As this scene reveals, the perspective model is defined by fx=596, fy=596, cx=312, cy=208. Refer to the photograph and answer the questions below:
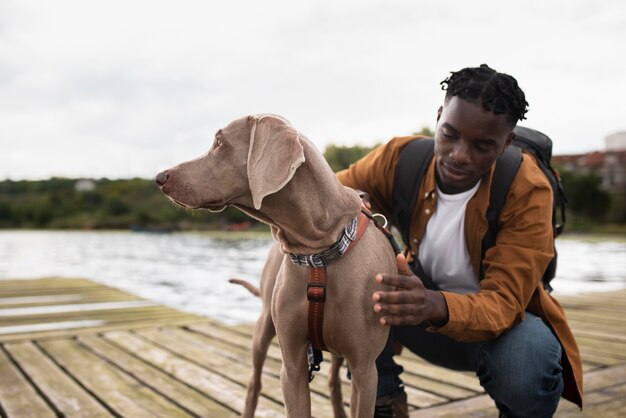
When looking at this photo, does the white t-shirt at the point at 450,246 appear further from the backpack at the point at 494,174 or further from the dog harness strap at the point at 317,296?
the dog harness strap at the point at 317,296

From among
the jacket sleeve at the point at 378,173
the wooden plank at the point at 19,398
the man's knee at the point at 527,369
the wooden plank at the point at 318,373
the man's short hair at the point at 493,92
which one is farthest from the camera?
the wooden plank at the point at 318,373

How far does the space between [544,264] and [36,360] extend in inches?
132

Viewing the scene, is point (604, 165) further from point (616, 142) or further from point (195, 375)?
point (195, 375)

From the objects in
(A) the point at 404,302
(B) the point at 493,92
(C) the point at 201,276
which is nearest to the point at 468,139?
(B) the point at 493,92

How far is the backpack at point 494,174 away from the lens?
2.47 meters

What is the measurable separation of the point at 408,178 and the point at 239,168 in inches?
41.8

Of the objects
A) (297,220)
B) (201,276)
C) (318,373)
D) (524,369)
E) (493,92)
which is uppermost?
(493,92)

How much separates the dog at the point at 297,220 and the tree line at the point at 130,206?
36644mm

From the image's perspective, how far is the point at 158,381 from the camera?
3566 mm

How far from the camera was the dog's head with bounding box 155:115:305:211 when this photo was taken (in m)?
1.69

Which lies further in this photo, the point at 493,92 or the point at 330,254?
the point at 493,92

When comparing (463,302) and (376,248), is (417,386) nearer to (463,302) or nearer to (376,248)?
(463,302)

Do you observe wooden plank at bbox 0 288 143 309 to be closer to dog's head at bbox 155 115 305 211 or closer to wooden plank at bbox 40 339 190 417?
wooden plank at bbox 40 339 190 417

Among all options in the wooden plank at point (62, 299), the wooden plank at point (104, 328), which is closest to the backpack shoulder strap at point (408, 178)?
the wooden plank at point (104, 328)
